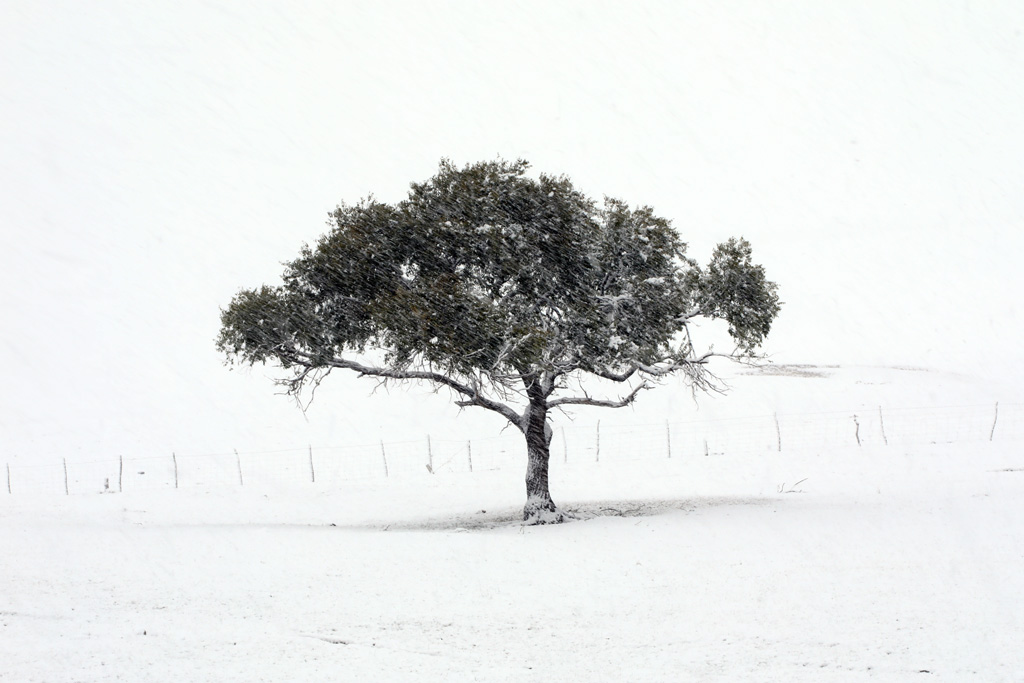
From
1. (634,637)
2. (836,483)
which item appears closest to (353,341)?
(634,637)

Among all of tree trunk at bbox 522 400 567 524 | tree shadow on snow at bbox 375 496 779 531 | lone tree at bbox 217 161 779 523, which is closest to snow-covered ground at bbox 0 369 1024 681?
tree shadow on snow at bbox 375 496 779 531

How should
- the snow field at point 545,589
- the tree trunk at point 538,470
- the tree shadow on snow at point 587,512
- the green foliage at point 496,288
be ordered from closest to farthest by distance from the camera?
the snow field at point 545,589, the green foliage at point 496,288, the tree trunk at point 538,470, the tree shadow on snow at point 587,512

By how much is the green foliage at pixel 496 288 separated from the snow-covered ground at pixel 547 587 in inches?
173

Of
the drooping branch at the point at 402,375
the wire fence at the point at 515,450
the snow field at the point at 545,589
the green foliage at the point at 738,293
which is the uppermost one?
the green foliage at the point at 738,293

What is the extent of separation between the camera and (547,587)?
45.1 ft

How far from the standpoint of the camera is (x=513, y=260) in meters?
19.9

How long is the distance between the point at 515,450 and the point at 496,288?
20626 mm

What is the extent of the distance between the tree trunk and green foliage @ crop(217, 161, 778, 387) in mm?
1836

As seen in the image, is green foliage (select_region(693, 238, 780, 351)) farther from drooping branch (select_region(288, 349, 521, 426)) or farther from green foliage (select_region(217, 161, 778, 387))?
drooping branch (select_region(288, 349, 521, 426))

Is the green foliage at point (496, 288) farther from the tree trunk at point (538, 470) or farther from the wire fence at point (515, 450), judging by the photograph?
the wire fence at point (515, 450)

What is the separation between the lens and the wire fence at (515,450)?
35469 mm

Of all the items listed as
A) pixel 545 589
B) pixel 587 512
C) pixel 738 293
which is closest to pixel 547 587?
pixel 545 589

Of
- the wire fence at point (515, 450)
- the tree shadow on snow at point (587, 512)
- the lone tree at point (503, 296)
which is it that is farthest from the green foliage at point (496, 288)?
the wire fence at point (515, 450)

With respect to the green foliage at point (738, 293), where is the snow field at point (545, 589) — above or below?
below
